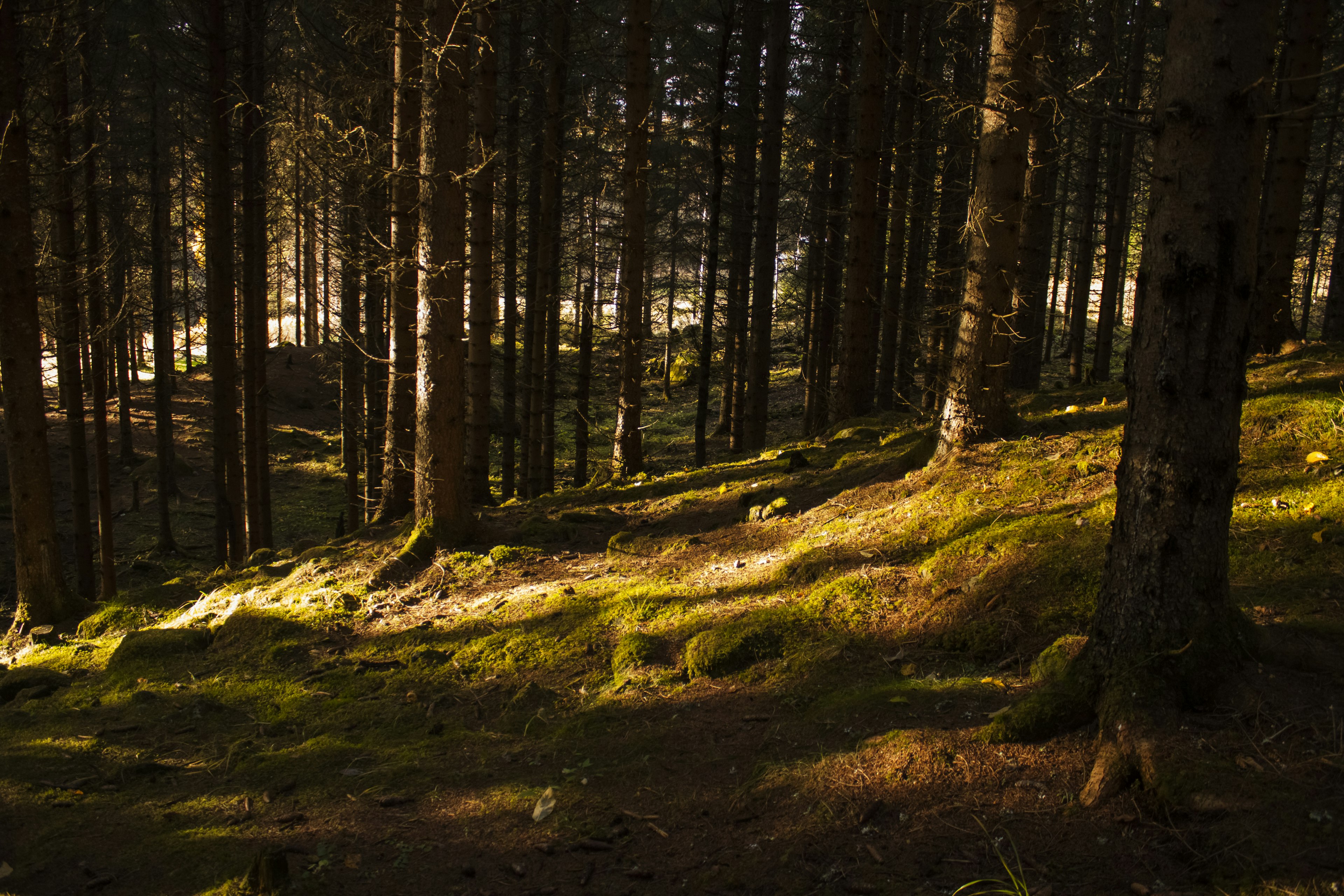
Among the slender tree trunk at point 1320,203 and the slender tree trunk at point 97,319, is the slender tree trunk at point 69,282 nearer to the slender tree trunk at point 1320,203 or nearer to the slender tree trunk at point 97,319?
the slender tree trunk at point 97,319

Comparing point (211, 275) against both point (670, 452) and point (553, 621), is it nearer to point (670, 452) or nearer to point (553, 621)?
point (553, 621)

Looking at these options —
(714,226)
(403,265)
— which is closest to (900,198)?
(714,226)

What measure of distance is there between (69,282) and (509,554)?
25.2 feet

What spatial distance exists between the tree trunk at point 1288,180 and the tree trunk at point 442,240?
7971 millimetres

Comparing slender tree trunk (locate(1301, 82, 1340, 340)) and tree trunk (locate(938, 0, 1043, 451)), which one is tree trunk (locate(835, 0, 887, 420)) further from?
slender tree trunk (locate(1301, 82, 1340, 340))

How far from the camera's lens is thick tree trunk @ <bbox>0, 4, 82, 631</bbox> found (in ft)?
28.4

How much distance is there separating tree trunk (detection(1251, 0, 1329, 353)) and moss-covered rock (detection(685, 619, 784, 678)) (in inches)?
250

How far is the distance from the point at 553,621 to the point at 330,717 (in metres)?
1.81

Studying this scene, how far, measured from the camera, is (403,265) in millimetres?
7648

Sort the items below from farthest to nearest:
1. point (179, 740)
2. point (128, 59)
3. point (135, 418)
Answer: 1. point (135, 418)
2. point (128, 59)
3. point (179, 740)

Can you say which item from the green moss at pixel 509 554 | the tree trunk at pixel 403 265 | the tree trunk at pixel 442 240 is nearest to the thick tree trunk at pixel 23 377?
the tree trunk at pixel 403 265

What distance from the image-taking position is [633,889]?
3.48m

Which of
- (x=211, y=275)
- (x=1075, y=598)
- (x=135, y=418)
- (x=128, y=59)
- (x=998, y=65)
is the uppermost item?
(x=128, y=59)

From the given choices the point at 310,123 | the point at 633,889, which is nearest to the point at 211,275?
the point at 310,123
